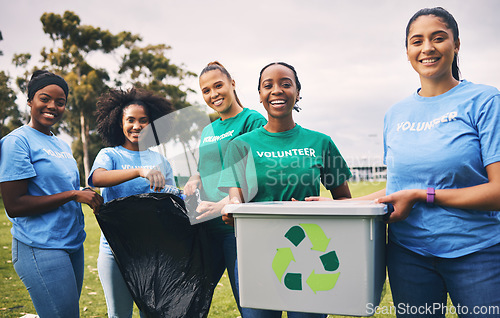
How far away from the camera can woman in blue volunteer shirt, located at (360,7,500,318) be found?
5.00ft

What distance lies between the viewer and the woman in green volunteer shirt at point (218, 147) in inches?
87.0

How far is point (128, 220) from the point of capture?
2.21 meters

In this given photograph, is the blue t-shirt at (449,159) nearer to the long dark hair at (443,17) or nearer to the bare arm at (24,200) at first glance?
the long dark hair at (443,17)

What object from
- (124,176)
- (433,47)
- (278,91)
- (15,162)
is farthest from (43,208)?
(433,47)

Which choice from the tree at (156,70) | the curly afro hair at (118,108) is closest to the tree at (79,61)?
the tree at (156,70)

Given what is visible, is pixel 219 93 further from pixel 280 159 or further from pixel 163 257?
pixel 163 257

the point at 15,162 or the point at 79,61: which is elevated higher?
the point at 79,61

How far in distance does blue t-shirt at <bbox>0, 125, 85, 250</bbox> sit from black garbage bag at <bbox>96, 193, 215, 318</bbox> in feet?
0.62

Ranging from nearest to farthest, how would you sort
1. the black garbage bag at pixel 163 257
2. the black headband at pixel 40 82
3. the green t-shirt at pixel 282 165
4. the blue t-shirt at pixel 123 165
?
the green t-shirt at pixel 282 165 → the black garbage bag at pixel 163 257 → the black headband at pixel 40 82 → the blue t-shirt at pixel 123 165

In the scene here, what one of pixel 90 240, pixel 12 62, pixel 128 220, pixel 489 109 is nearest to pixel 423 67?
pixel 489 109

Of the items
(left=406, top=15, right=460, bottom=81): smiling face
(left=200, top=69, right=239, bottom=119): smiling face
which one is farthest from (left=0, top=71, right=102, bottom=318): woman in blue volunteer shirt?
(left=406, top=15, right=460, bottom=81): smiling face

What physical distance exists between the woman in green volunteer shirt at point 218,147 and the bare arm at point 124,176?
0.20 metres

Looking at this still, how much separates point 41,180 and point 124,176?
44cm

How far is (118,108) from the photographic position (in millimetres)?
2787
